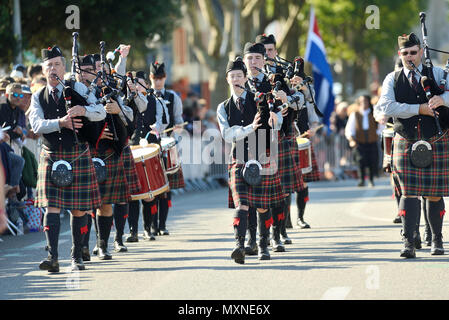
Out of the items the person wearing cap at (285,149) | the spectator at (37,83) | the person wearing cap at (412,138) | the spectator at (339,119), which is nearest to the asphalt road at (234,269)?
the person wearing cap at (285,149)

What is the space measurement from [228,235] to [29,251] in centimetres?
215

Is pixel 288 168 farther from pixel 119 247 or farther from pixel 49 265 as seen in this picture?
pixel 49 265

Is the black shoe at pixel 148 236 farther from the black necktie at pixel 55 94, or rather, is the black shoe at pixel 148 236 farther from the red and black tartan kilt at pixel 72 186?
the black necktie at pixel 55 94

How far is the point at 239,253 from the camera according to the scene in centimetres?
891

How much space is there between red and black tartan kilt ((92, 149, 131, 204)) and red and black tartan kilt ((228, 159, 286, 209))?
4.42 ft

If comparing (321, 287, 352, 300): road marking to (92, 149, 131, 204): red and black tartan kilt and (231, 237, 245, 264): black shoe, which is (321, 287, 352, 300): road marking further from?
(92, 149, 131, 204): red and black tartan kilt

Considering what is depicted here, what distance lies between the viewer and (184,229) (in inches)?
496

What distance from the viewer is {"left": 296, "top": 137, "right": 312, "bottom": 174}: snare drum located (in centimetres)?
1212

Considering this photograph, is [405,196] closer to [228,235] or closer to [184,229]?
[228,235]

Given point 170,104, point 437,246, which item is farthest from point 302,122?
point 437,246

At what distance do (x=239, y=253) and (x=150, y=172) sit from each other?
2.31 m

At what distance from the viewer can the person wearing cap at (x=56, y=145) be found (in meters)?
8.71
